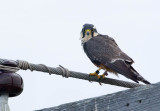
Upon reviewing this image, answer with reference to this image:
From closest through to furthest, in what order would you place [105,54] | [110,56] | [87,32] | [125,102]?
[125,102]
[110,56]
[105,54]
[87,32]

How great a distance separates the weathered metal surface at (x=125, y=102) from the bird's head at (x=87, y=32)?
14.6 ft

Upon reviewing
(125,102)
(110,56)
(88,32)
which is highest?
(88,32)

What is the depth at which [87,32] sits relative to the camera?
10.6m

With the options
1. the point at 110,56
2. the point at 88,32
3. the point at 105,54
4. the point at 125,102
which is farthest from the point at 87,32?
the point at 125,102

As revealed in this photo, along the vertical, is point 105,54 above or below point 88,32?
below

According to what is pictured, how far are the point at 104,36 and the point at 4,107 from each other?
5.60m

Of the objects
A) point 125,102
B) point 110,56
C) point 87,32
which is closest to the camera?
point 125,102

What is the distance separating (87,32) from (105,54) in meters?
1.16

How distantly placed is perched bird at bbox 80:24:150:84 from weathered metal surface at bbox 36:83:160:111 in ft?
7.52

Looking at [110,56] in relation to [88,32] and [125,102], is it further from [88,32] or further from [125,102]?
[125,102]

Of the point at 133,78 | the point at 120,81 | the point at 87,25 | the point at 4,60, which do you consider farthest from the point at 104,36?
the point at 4,60

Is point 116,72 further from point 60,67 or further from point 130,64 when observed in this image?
point 60,67

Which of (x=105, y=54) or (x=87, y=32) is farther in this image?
(x=87, y=32)

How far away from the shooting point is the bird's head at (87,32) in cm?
1053
